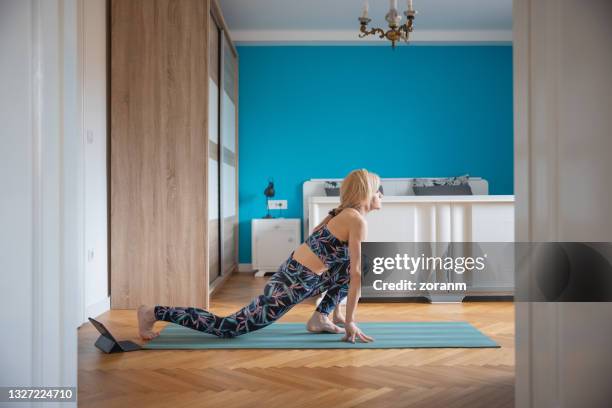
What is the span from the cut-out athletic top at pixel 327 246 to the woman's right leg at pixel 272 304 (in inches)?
4.1

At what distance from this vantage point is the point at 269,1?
5406mm

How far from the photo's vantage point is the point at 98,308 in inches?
139

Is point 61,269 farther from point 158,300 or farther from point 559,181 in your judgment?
point 158,300

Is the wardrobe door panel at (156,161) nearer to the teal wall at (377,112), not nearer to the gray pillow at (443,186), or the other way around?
the teal wall at (377,112)

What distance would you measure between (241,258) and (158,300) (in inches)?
105

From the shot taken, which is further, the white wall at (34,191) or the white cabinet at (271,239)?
the white cabinet at (271,239)

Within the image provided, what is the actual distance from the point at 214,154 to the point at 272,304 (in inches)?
89.1

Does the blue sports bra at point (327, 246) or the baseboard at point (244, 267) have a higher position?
the blue sports bra at point (327, 246)

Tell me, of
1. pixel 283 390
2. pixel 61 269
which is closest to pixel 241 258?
pixel 283 390

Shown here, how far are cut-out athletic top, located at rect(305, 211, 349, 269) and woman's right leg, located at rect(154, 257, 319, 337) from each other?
4.1 inches

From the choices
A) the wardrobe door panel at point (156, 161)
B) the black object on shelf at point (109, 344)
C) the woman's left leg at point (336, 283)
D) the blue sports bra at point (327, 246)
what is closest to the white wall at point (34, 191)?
the black object on shelf at point (109, 344)

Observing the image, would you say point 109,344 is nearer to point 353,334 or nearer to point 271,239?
point 353,334

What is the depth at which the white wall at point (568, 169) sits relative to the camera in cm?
114

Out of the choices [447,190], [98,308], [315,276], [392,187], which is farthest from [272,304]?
[392,187]
